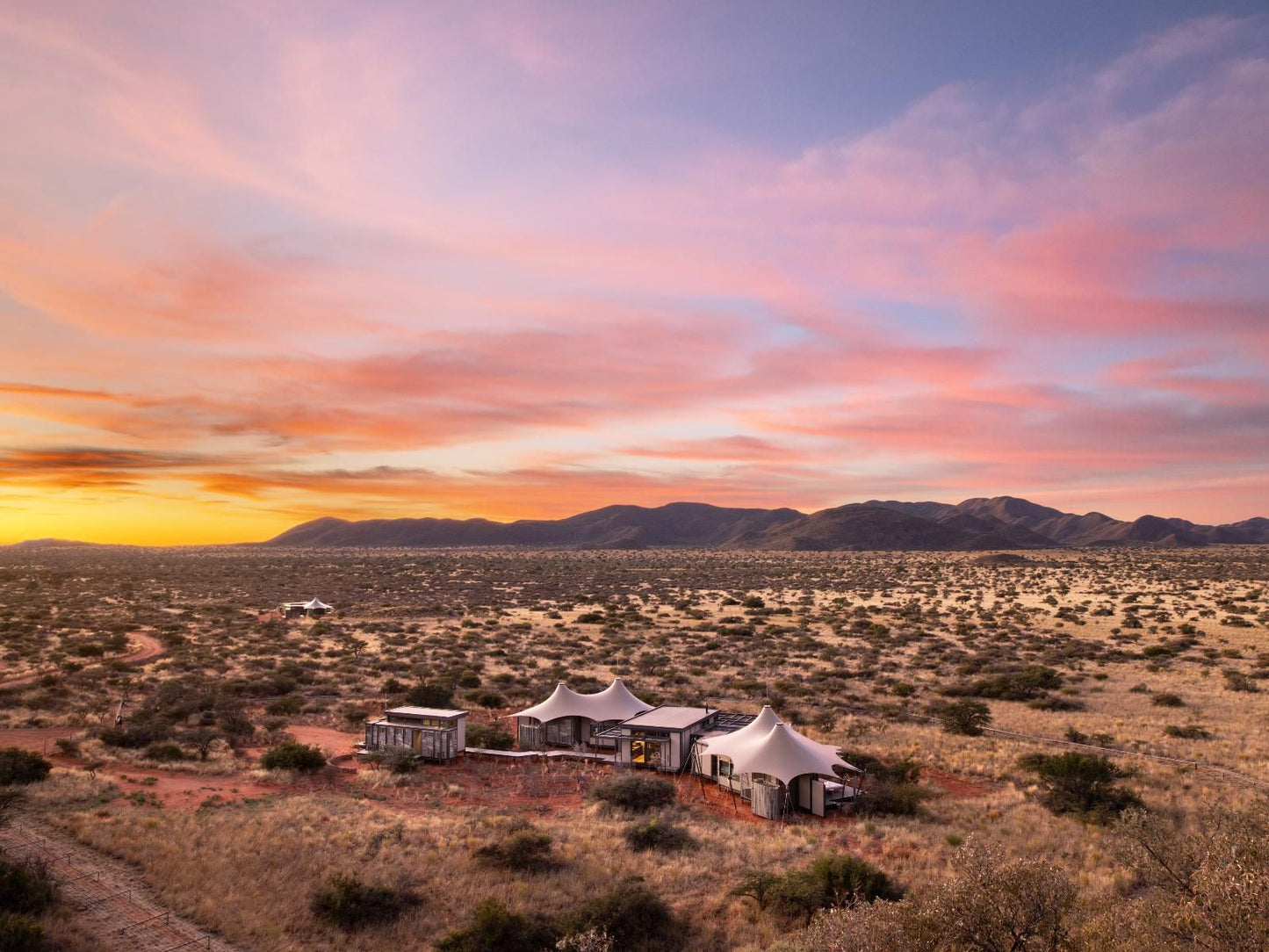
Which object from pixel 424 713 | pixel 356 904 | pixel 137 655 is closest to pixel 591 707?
pixel 424 713

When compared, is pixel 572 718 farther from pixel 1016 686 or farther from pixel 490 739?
pixel 1016 686

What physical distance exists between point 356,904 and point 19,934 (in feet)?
17.9

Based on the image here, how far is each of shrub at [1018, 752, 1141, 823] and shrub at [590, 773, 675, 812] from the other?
36.1ft

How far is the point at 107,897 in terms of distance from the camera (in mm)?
14977

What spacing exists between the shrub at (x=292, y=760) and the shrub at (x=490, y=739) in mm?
5755

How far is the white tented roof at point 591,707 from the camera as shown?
1139 inches

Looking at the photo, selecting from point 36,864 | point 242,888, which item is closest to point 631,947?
point 242,888

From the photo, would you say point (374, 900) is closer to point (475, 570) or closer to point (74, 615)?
point (74, 615)

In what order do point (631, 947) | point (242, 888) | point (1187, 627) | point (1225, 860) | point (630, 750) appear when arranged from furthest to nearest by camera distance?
point (1187, 627) → point (630, 750) → point (242, 888) → point (631, 947) → point (1225, 860)

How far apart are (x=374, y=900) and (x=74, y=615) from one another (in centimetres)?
5884

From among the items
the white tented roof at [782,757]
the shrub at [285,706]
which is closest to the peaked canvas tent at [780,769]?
the white tented roof at [782,757]

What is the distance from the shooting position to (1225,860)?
33.4 ft

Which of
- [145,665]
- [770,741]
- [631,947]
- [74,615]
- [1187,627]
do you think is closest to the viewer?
[631,947]

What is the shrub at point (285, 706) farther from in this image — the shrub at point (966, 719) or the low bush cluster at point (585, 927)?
the shrub at point (966, 719)
